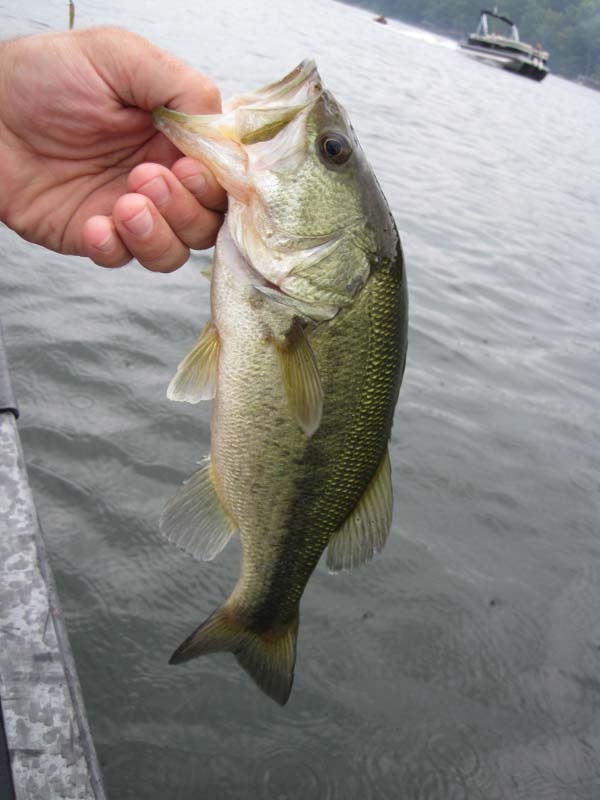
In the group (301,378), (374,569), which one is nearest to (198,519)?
(301,378)

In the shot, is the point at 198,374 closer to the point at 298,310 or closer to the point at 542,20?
the point at 298,310

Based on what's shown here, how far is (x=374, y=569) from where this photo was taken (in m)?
4.25

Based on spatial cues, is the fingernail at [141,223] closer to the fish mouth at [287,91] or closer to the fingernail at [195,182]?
the fingernail at [195,182]

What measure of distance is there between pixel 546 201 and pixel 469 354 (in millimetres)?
8391

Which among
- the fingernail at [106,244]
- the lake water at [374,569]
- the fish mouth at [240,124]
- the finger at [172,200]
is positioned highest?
the fish mouth at [240,124]

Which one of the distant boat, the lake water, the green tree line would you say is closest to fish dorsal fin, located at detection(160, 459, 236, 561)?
the lake water

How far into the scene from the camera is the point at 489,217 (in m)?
11.6

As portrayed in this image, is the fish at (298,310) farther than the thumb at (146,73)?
No

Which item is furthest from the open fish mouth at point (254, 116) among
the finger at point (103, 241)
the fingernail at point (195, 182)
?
the finger at point (103, 241)

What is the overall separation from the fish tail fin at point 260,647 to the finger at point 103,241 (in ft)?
3.74

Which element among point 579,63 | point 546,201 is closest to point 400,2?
point 579,63

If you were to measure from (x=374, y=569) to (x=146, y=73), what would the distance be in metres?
2.94

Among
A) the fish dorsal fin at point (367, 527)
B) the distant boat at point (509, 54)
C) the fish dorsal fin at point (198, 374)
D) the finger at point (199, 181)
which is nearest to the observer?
the finger at point (199, 181)

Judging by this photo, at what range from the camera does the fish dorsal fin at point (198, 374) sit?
2.11 metres
